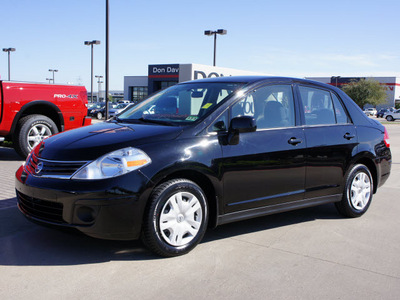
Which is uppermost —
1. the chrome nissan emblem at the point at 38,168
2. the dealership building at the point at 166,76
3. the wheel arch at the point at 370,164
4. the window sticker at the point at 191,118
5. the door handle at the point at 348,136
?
the dealership building at the point at 166,76

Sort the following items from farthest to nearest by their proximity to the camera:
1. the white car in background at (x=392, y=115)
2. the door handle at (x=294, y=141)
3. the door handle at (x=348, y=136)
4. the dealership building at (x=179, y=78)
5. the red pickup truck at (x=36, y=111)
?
the white car in background at (x=392, y=115) → the dealership building at (x=179, y=78) → the red pickup truck at (x=36, y=111) → the door handle at (x=348, y=136) → the door handle at (x=294, y=141)

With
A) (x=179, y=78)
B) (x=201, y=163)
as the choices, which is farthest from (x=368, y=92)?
(x=201, y=163)

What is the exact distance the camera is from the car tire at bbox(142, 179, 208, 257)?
146 inches

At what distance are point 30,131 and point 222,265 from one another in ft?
22.1

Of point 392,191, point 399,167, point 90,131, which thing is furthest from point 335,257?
point 399,167

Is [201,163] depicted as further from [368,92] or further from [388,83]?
[388,83]

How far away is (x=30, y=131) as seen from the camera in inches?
364

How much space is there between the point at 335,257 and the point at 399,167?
23.9 ft

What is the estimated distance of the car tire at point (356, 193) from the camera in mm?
5367

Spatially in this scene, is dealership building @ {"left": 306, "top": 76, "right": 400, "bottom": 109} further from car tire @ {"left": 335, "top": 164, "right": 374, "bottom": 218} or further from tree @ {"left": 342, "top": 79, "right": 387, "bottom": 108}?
car tire @ {"left": 335, "top": 164, "right": 374, "bottom": 218}

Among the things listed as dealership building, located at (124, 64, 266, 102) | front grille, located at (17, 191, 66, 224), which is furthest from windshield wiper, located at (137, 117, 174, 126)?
dealership building, located at (124, 64, 266, 102)

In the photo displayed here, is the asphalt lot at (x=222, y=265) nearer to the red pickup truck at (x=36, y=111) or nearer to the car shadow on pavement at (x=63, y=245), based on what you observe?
the car shadow on pavement at (x=63, y=245)

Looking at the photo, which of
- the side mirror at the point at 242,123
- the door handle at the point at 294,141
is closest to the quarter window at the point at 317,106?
the door handle at the point at 294,141

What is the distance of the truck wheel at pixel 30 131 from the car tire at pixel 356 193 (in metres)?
6.43
